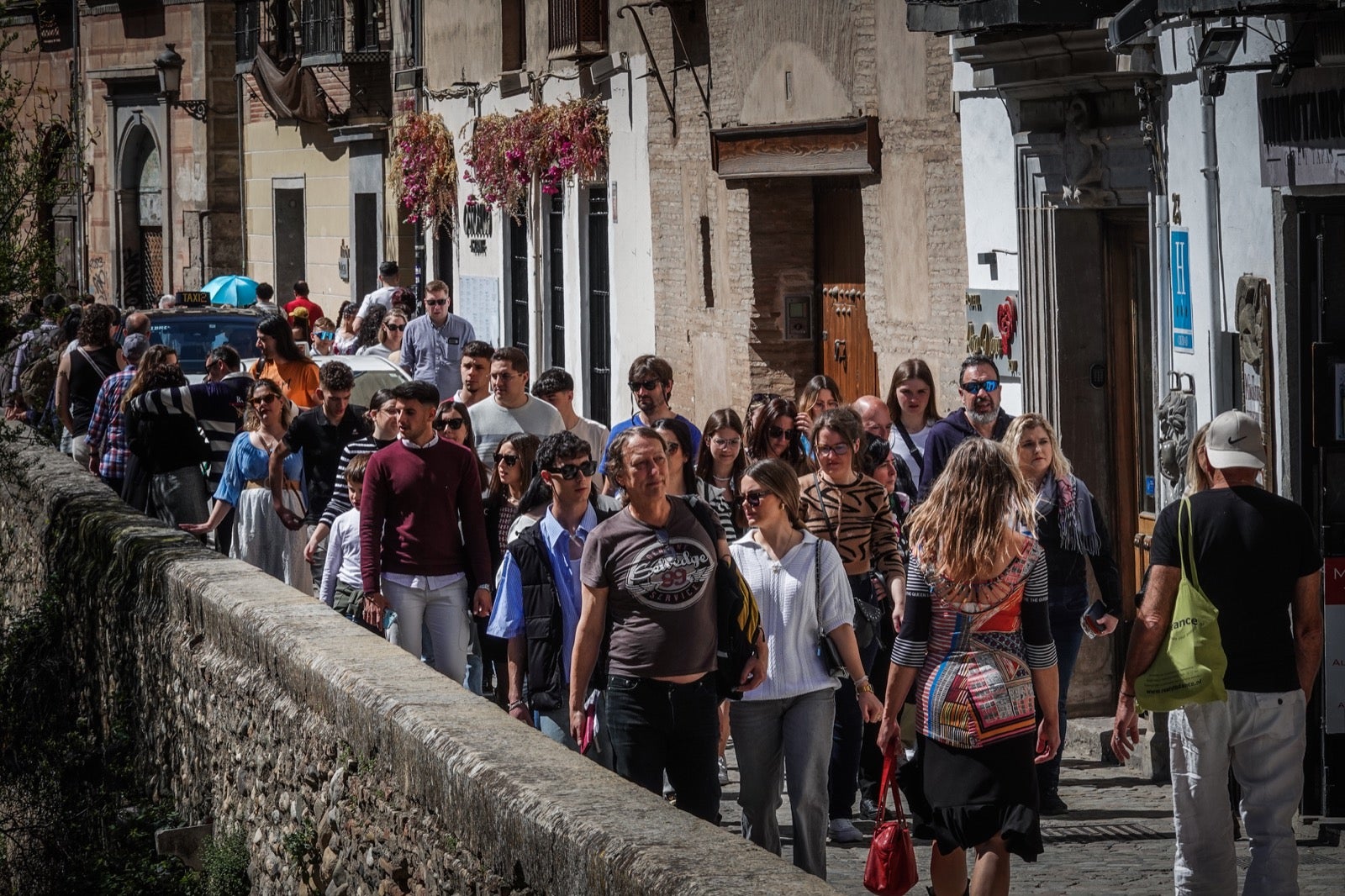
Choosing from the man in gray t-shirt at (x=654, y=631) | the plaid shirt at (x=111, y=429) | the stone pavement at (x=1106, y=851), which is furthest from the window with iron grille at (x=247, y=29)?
the man in gray t-shirt at (x=654, y=631)

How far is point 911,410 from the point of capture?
9891 millimetres

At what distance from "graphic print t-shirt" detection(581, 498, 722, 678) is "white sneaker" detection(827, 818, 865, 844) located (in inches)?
55.5

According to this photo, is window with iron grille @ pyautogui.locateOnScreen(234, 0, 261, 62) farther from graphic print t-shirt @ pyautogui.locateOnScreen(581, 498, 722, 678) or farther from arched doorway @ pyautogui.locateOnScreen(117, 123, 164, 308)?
graphic print t-shirt @ pyautogui.locateOnScreen(581, 498, 722, 678)

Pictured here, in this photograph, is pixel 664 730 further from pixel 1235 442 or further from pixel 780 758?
pixel 1235 442

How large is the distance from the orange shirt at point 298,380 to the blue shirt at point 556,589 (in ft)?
21.2

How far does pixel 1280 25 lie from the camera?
26.0 ft

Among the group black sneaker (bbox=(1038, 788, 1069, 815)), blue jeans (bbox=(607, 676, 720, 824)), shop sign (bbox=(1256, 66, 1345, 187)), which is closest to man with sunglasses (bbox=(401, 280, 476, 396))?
black sneaker (bbox=(1038, 788, 1069, 815))

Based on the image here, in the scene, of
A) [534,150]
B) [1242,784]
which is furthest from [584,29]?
[1242,784]

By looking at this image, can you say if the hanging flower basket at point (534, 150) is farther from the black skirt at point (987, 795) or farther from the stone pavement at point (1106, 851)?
the black skirt at point (987, 795)

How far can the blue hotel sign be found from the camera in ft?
30.0

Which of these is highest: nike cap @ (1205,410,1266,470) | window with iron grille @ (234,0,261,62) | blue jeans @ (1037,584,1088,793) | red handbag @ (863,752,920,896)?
window with iron grille @ (234,0,261,62)

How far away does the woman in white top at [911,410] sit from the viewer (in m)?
9.79

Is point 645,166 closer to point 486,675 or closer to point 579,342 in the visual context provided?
point 579,342

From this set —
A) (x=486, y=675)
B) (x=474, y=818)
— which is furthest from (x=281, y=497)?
(x=474, y=818)
